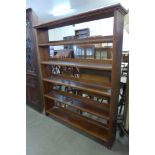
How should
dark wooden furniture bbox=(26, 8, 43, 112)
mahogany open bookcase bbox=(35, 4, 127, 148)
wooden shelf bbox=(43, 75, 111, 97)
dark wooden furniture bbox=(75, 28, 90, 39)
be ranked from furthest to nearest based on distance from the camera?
dark wooden furniture bbox=(75, 28, 90, 39), dark wooden furniture bbox=(26, 8, 43, 112), wooden shelf bbox=(43, 75, 111, 97), mahogany open bookcase bbox=(35, 4, 127, 148)

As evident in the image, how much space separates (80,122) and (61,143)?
0.46 meters

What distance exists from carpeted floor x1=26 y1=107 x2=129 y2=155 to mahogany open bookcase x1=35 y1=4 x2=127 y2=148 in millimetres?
105

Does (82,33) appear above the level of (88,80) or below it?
above

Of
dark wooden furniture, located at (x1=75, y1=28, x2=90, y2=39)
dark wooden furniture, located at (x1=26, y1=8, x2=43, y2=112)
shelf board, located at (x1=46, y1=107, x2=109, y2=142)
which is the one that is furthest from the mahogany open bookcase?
dark wooden furniture, located at (x1=75, y1=28, x2=90, y2=39)

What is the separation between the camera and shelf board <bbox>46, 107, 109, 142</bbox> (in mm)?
1963

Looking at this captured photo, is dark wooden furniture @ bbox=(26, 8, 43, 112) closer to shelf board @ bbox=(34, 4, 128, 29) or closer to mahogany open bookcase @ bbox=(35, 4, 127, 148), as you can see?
mahogany open bookcase @ bbox=(35, 4, 127, 148)

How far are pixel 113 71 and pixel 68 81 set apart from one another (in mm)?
950

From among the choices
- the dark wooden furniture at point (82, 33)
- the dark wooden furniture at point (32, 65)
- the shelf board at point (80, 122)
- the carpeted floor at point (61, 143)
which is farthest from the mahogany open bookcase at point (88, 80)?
the dark wooden furniture at point (82, 33)

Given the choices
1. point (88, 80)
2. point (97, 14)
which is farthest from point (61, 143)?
point (97, 14)

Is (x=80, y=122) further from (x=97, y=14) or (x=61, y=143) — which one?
(x=97, y=14)

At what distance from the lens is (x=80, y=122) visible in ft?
7.45

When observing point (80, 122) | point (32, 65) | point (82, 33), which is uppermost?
point (82, 33)
